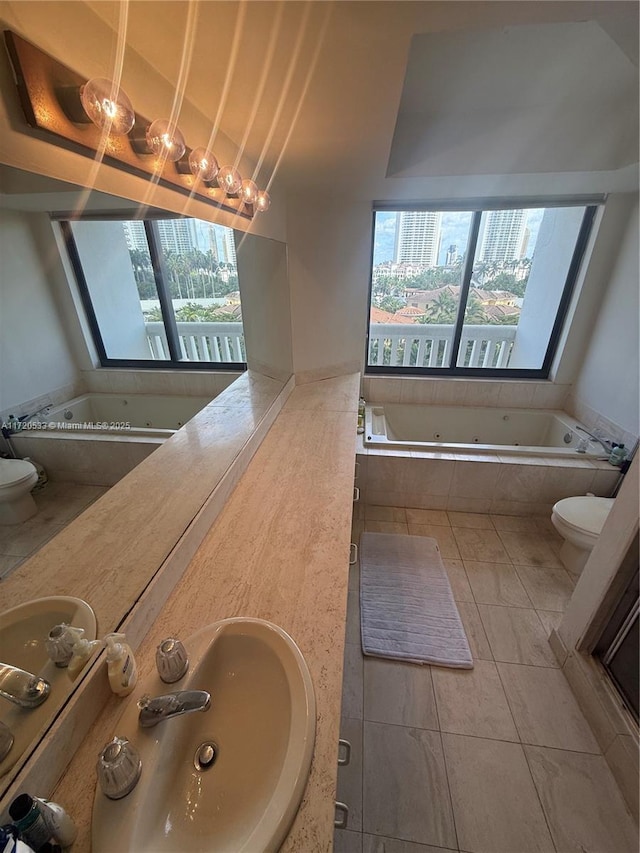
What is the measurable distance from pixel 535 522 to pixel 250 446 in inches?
84.6

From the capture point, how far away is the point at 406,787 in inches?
44.7

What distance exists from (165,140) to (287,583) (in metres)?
1.19

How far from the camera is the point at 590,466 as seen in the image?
2.22 meters

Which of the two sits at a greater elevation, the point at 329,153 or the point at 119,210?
the point at 329,153

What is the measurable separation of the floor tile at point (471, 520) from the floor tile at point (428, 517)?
46 millimetres

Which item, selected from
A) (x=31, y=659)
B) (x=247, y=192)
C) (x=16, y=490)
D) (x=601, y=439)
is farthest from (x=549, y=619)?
(x=247, y=192)

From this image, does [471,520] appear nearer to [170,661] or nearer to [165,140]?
[170,661]

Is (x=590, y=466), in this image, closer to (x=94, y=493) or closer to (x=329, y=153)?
(x=329, y=153)

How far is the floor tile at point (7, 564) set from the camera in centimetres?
54

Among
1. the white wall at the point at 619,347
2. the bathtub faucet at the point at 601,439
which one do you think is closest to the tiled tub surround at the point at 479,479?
the bathtub faucet at the point at 601,439

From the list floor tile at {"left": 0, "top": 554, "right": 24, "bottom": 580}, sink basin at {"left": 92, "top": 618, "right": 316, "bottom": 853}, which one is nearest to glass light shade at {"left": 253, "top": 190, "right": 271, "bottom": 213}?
floor tile at {"left": 0, "top": 554, "right": 24, "bottom": 580}

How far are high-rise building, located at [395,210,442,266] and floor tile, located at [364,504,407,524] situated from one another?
7.23ft

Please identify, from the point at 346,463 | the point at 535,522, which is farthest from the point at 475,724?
the point at 535,522

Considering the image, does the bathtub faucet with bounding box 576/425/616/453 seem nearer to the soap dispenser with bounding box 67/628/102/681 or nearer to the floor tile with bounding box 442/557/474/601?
the floor tile with bounding box 442/557/474/601
